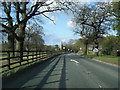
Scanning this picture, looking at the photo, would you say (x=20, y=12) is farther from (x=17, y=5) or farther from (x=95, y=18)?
(x=95, y=18)

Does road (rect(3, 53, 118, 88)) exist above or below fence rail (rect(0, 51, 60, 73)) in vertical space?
below

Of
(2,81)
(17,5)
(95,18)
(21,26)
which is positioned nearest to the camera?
(2,81)

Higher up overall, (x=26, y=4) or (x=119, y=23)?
(x=26, y=4)

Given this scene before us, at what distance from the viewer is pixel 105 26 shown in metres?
42.3

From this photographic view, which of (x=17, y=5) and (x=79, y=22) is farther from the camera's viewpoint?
(x=79, y=22)

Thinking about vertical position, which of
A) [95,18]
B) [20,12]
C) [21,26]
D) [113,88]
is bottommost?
[113,88]

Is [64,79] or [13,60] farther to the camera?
[13,60]

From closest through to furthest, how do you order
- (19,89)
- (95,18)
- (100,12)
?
(19,89) → (100,12) → (95,18)

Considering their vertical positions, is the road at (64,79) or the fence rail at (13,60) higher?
the fence rail at (13,60)

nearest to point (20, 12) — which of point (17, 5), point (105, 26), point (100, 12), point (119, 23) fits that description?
point (17, 5)

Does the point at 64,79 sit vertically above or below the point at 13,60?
below

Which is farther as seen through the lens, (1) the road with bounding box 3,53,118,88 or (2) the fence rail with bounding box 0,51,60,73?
(2) the fence rail with bounding box 0,51,60,73

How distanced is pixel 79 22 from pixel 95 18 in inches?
160

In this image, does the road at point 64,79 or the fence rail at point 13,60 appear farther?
the fence rail at point 13,60
